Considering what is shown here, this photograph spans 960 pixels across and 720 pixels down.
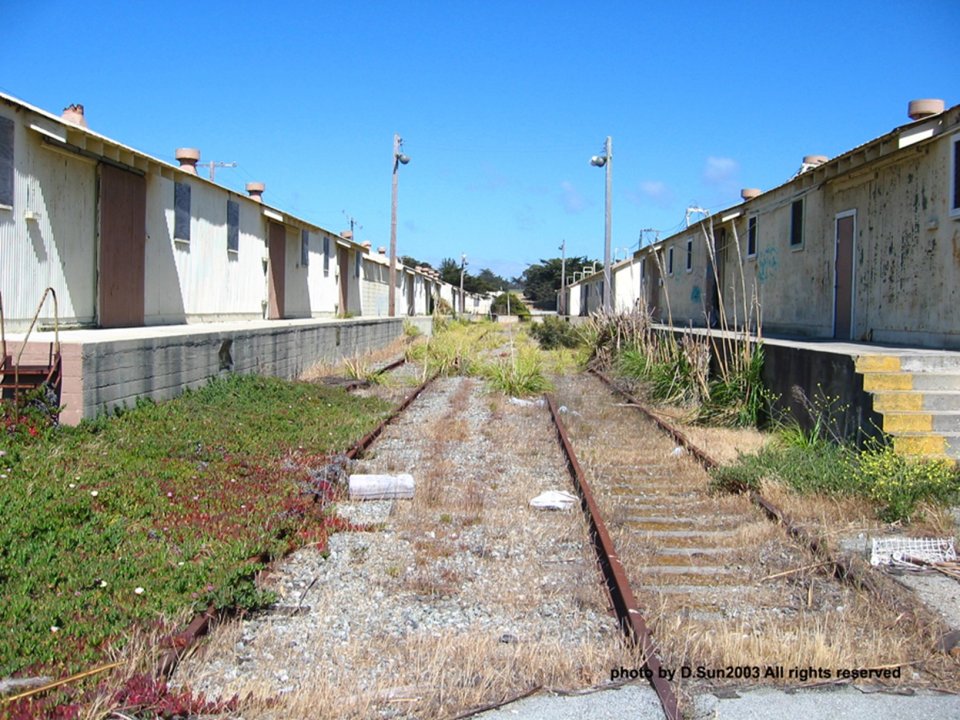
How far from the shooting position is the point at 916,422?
823 cm

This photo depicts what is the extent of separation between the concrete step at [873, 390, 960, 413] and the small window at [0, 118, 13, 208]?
398 inches

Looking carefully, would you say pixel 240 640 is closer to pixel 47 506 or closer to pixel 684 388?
pixel 47 506

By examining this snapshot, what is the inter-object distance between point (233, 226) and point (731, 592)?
52.9 feet

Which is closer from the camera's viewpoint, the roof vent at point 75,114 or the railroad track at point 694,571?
the railroad track at point 694,571

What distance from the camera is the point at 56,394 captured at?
8.38 meters

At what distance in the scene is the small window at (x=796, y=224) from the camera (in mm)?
16484

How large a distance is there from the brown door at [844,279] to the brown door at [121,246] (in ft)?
37.4

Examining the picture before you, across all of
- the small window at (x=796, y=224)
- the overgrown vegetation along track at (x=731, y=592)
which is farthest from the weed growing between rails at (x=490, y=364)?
the overgrown vegetation along track at (x=731, y=592)

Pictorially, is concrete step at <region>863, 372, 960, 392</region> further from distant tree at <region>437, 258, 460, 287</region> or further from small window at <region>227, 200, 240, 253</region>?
distant tree at <region>437, 258, 460, 287</region>

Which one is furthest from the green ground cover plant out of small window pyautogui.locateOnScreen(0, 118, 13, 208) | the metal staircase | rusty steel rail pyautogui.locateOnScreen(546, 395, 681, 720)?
small window pyautogui.locateOnScreen(0, 118, 13, 208)

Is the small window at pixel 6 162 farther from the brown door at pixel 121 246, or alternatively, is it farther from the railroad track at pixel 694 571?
the railroad track at pixel 694 571

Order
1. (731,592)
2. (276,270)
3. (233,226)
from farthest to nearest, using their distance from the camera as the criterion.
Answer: (276,270) → (233,226) → (731,592)

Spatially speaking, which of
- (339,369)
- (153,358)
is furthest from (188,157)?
(153,358)

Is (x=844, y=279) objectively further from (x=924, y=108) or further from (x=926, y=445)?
(x=926, y=445)
